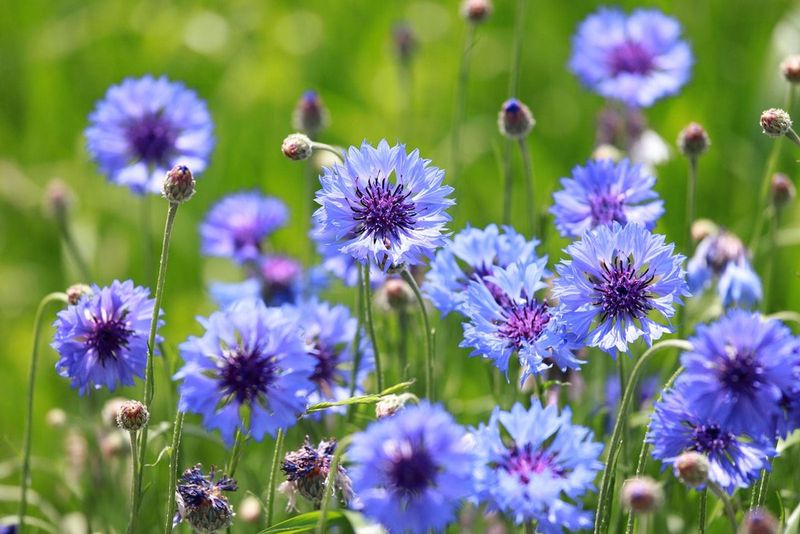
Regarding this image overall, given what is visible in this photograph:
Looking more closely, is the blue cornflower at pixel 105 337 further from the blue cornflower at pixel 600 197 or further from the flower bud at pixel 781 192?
the flower bud at pixel 781 192

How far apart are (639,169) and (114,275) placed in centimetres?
185

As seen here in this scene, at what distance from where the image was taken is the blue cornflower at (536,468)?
1.06 m

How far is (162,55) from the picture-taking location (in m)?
3.46

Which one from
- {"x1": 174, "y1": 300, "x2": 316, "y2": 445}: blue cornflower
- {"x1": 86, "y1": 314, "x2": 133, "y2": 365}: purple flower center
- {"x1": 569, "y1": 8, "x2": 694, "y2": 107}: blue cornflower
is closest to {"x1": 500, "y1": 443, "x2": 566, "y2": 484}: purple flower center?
{"x1": 174, "y1": 300, "x2": 316, "y2": 445}: blue cornflower

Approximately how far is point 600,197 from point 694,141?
0.22 m

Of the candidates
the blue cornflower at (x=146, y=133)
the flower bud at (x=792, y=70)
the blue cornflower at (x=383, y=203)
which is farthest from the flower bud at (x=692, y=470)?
the blue cornflower at (x=146, y=133)

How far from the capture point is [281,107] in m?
3.31

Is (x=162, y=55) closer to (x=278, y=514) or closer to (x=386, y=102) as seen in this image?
(x=386, y=102)

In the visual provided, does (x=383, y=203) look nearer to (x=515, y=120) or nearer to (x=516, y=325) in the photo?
(x=516, y=325)

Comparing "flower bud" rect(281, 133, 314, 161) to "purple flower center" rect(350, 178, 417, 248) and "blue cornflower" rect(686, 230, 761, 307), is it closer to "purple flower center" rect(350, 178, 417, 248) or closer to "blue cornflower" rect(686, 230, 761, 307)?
"purple flower center" rect(350, 178, 417, 248)

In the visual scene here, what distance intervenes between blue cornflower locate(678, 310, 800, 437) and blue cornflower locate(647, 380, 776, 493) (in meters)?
0.06

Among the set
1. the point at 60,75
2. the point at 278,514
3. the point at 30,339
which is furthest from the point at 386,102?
the point at 278,514

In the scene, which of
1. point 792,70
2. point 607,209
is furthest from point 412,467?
point 792,70

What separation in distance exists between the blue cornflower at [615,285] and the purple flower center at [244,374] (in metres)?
0.35
